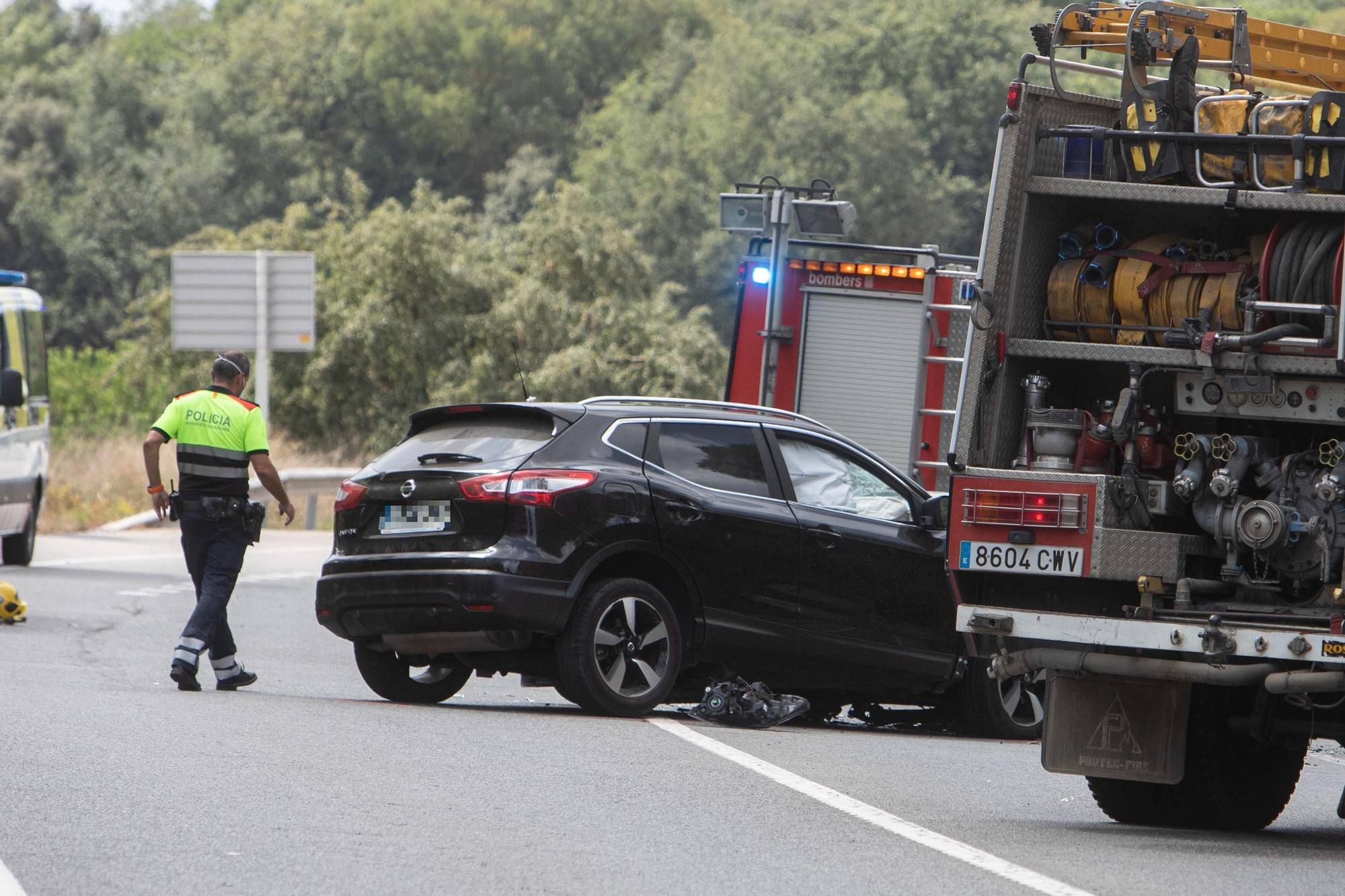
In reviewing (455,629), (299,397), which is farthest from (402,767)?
(299,397)

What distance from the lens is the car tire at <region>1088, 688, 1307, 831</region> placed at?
837 centimetres

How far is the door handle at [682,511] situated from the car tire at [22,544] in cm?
1065

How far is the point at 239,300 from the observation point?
26.5 metres

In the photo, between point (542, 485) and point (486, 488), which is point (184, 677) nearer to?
point (486, 488)

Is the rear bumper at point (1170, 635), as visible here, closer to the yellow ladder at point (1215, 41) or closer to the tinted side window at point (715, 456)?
the yellow ladder at point (1215, 41)

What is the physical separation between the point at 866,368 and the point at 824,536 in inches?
217

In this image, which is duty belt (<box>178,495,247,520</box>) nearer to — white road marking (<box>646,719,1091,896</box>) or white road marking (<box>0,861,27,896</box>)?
white road marking (<box>646,719,1091,896</box>)

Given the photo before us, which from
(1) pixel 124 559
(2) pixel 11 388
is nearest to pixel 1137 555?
(2) pixel 11 388

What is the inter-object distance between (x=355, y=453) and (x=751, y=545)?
27.5m

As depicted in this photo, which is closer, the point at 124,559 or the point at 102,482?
the point at 124,559

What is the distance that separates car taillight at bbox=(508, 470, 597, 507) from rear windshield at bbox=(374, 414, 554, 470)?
0.18m

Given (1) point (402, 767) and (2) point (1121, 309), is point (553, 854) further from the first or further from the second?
(2) point (1121, 309)

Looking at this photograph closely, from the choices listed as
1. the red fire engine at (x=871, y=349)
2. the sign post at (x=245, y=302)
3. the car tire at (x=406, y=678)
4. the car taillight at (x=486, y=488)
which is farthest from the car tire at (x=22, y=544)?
the car taillight at (x=486, y=488)

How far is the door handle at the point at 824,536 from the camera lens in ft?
36.5
